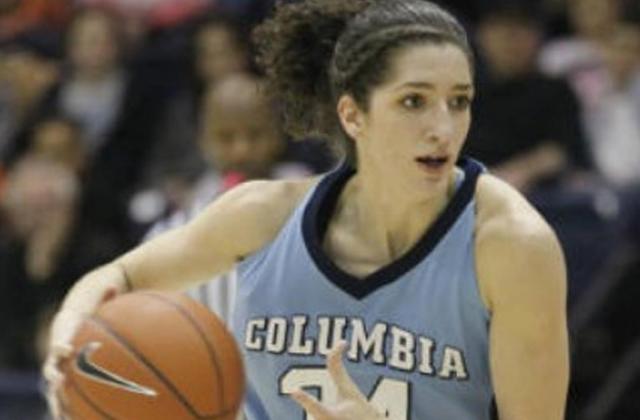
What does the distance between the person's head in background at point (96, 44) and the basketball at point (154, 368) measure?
13.9 ft

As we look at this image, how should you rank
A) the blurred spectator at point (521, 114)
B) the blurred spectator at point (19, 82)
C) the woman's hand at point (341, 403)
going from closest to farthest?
the woman's hand at point (341, 403)
the blurred spectator at point (521, 114)
the blurred spectator at point (19, 82)

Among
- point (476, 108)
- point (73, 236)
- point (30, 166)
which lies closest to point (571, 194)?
point (476, 108)

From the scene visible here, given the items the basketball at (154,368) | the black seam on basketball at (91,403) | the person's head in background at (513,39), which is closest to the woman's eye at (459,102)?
the basketball at (154,368)

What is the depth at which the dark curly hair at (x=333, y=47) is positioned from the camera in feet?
10.9

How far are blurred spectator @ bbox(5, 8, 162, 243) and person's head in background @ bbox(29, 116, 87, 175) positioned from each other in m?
0.06

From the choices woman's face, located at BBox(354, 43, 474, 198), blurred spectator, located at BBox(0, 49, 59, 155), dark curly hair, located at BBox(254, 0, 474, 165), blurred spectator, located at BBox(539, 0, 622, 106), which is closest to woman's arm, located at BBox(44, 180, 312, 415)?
dark curly hair, located at BBox(254, 0, 474, 165)

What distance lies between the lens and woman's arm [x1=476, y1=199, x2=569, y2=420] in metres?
3.18

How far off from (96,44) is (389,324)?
4.32m

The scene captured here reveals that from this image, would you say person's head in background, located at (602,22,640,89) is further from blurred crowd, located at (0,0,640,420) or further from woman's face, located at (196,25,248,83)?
woman's face, located at (196,25,248,83)

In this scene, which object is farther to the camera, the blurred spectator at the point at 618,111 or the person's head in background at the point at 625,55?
the person's head in background at the point at 625,55

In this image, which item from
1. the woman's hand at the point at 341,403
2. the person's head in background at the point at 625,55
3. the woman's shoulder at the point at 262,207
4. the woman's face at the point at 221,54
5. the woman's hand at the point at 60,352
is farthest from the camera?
the woman's face at the point at 221,54

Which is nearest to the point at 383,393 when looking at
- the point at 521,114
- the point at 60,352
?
the point at 60,352

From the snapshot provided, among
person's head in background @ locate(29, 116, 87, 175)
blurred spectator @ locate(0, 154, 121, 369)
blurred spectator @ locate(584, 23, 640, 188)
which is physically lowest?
blurred spectator @ locate(0, 154, 121, 369)

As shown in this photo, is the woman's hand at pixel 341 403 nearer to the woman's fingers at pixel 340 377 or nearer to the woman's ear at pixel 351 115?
the woman's fingers at pixel 340 377
